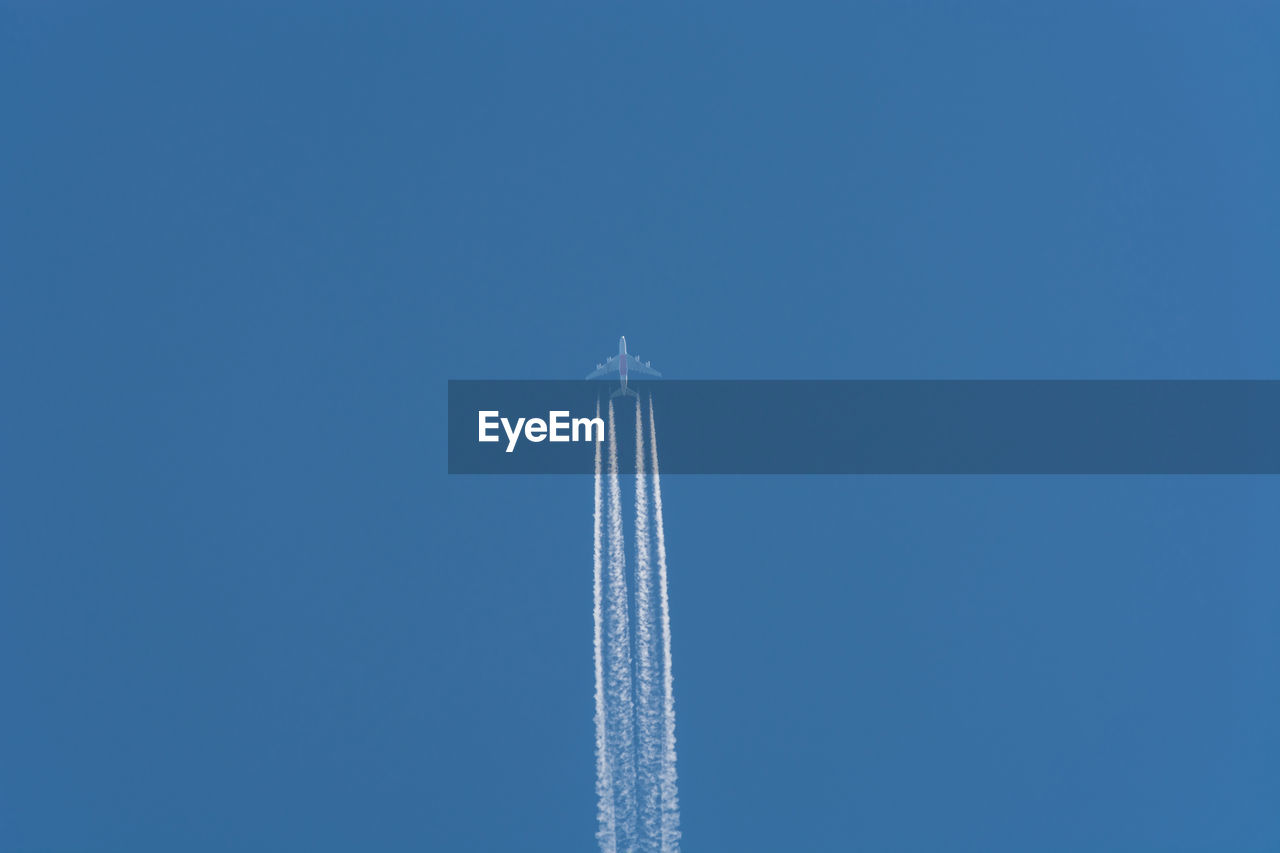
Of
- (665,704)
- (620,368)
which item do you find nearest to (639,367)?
(620,368)

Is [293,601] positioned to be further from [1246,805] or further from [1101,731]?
[1246,805]

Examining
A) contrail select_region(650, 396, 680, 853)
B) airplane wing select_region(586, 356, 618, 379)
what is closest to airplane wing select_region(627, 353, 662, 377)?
airplane wing select_region(586, 356, 618, 379)

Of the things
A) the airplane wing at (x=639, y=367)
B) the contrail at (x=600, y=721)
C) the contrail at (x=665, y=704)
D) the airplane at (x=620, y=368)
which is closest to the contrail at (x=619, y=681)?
the contrail at (x=600, y=721)

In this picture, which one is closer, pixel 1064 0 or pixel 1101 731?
pixel 1101 731

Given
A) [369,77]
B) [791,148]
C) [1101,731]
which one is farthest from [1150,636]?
[369,77]

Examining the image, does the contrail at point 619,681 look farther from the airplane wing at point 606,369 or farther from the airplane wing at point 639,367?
the airplane wing at point 639,367

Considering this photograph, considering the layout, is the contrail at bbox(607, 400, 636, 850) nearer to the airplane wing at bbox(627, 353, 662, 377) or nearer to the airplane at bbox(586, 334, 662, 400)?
the airplane at bbox(586, 334, 662, 400)
